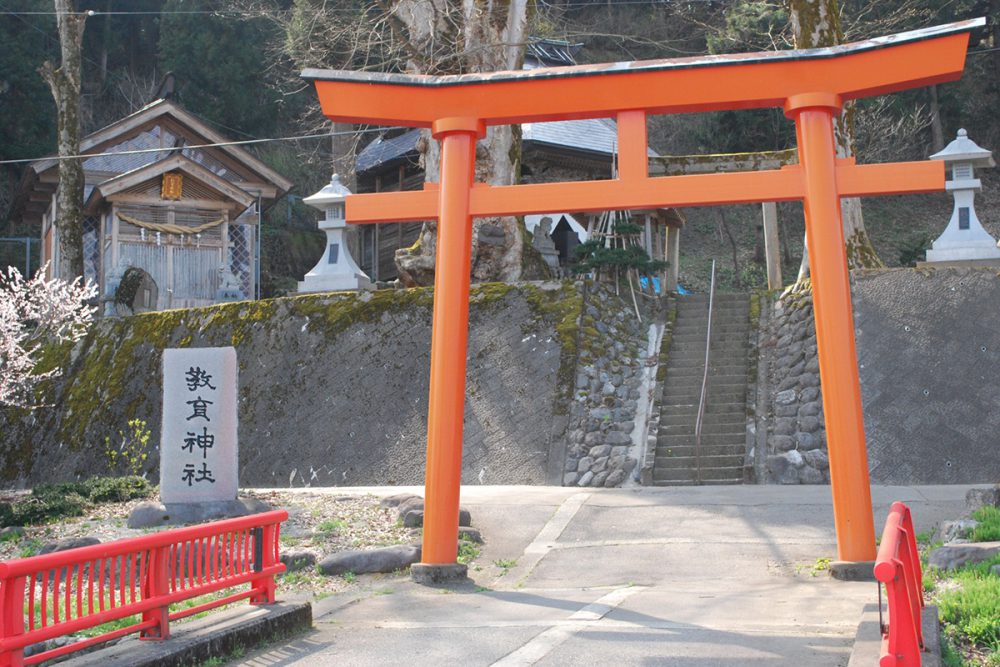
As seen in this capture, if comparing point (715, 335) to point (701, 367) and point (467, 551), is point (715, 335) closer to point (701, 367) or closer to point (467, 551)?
point (701, 367)

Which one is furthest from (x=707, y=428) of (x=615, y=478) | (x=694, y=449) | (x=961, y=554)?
(x=961, y=554)

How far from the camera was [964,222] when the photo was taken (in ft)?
51.4

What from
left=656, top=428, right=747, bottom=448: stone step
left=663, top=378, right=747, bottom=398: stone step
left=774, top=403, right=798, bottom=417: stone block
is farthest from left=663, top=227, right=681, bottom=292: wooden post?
left=656, top=428, right=747, bottom=448: stone step

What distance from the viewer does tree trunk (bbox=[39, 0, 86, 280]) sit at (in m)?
22.0

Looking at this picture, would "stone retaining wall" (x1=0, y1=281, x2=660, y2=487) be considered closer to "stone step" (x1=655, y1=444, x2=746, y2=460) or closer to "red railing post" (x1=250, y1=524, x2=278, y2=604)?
"stone step" (x1=655, y1=444, x2=746, y2=460)

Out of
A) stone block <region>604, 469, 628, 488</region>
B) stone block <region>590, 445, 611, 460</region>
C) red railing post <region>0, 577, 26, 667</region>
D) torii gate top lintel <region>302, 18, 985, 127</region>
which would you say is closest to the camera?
red railing post <region>0, 577, 26, 667</region>

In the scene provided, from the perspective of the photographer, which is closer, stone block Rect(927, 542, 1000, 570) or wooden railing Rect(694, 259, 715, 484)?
stone block Rect(927, 542, 1000, 570)

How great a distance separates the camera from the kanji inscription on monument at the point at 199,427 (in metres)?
11.0

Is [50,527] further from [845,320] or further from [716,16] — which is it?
[716,16]

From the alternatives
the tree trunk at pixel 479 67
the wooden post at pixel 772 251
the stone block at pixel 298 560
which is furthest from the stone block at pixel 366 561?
the wooden post at pixel 772 251

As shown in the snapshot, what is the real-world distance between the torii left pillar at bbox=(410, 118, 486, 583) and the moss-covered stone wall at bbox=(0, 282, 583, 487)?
5.67 metres

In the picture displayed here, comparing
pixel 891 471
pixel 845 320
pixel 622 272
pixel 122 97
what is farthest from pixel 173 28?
pixel 845 320

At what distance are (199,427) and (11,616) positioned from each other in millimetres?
6627

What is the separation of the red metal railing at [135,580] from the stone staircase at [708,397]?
7.81 m
